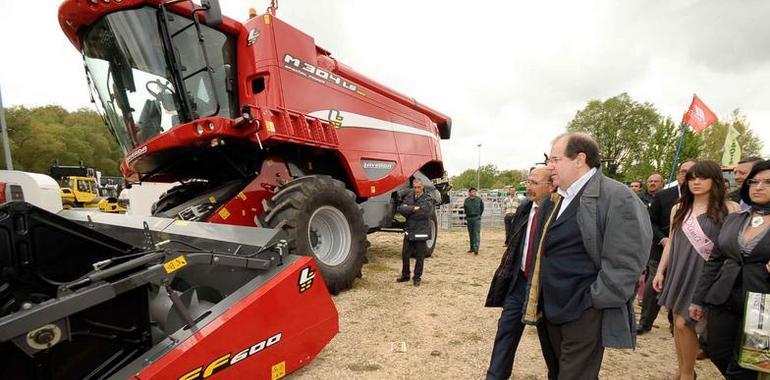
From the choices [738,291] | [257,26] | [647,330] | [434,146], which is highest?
[257,26]

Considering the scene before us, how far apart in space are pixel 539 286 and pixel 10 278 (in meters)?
2.45

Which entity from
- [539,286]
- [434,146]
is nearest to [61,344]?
[539,286]

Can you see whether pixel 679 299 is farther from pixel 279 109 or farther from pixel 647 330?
pixel 279 109

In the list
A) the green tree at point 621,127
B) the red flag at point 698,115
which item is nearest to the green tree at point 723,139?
the green tree at point 621,127

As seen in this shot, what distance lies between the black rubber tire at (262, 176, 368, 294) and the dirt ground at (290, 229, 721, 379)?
320 mm

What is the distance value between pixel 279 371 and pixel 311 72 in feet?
12.0

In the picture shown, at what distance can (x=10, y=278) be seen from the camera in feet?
5.18

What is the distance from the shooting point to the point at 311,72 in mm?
4887

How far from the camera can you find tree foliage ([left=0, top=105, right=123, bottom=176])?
31562 millimetres

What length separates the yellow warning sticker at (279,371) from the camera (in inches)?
91.4

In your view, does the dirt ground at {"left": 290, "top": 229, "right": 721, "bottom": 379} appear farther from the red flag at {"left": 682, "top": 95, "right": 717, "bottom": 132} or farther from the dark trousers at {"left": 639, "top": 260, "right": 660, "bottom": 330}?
the red flag at {"left": 682, "top": 95, "right": 717, "bottom": 132}

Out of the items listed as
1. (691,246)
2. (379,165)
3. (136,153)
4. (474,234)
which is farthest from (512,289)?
(474,234)

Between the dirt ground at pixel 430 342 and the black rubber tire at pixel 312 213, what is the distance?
0.32 m

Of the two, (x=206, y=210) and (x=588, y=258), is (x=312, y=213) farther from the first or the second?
(x=588, y=258)
